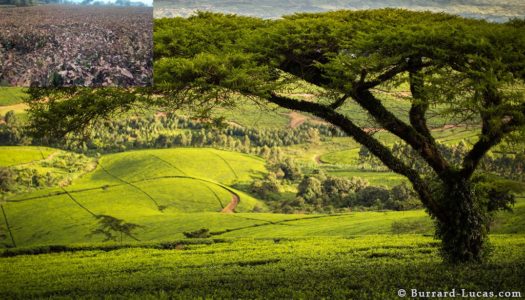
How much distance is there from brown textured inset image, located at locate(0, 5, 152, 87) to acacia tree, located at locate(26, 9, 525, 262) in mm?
1884

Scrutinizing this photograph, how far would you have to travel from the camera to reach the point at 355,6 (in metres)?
96.2

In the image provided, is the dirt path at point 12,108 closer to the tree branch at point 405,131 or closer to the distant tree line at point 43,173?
the distant tree line at point 43,173

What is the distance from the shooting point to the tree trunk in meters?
20.7

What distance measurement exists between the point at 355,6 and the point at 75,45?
3258 inches

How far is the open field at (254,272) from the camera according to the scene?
1941cm

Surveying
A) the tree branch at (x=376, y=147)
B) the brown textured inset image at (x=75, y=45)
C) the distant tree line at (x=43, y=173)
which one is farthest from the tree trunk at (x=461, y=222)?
the distant tree line at (x=43, y=173)

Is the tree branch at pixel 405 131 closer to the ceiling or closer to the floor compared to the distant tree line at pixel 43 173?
closer to the ceiling

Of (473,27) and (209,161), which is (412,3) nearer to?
(209,161)

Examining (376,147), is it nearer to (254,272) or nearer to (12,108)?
(254,272)

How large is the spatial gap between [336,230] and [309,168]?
35.7 m

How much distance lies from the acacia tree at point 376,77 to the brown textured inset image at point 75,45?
1884 mm

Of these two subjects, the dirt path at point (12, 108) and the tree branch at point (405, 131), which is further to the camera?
the dirt path at point (12, 108)

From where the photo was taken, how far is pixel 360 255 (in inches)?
1334

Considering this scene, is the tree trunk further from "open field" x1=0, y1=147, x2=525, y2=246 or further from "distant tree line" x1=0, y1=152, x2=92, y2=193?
"distant tree line" x1=0, y1=152, x2=92, y2=193
